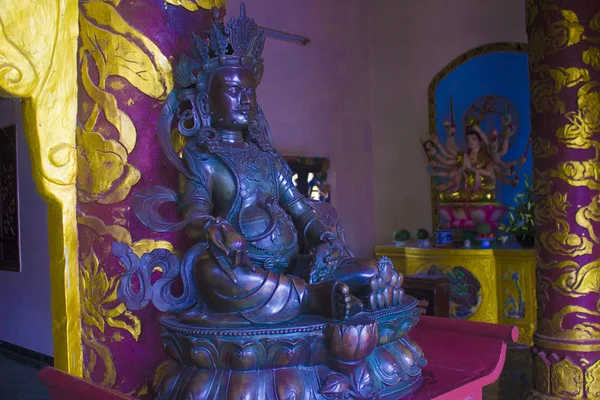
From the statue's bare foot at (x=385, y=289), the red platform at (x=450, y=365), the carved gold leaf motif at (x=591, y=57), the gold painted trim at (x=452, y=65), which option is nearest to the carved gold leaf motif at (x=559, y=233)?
the carved gold leaf motif at (x=591, y=57)

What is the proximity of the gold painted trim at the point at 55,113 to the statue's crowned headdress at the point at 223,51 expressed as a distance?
284 mm

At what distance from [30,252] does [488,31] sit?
407cm

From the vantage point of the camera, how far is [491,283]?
4.32m

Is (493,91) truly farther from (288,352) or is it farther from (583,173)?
(288,352)

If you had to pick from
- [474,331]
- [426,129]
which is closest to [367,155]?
[426,129]

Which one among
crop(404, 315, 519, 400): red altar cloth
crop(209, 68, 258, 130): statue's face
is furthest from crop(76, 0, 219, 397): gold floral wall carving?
crop(404, 315, 519, 400): red altar cloth

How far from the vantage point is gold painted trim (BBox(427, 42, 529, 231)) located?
477 cm

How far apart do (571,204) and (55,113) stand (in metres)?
2.32

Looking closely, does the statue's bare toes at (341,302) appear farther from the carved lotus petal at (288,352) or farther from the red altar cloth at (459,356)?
the red altar cloth at (459,356)

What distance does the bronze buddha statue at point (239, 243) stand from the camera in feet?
3.94

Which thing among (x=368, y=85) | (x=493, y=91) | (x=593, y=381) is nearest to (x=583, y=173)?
(x=593, y=381)

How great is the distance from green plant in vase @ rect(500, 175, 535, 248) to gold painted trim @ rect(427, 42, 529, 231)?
0.68 metres

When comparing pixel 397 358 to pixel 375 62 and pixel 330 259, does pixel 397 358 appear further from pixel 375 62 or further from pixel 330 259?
pixel 375 62

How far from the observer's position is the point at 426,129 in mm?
5301
